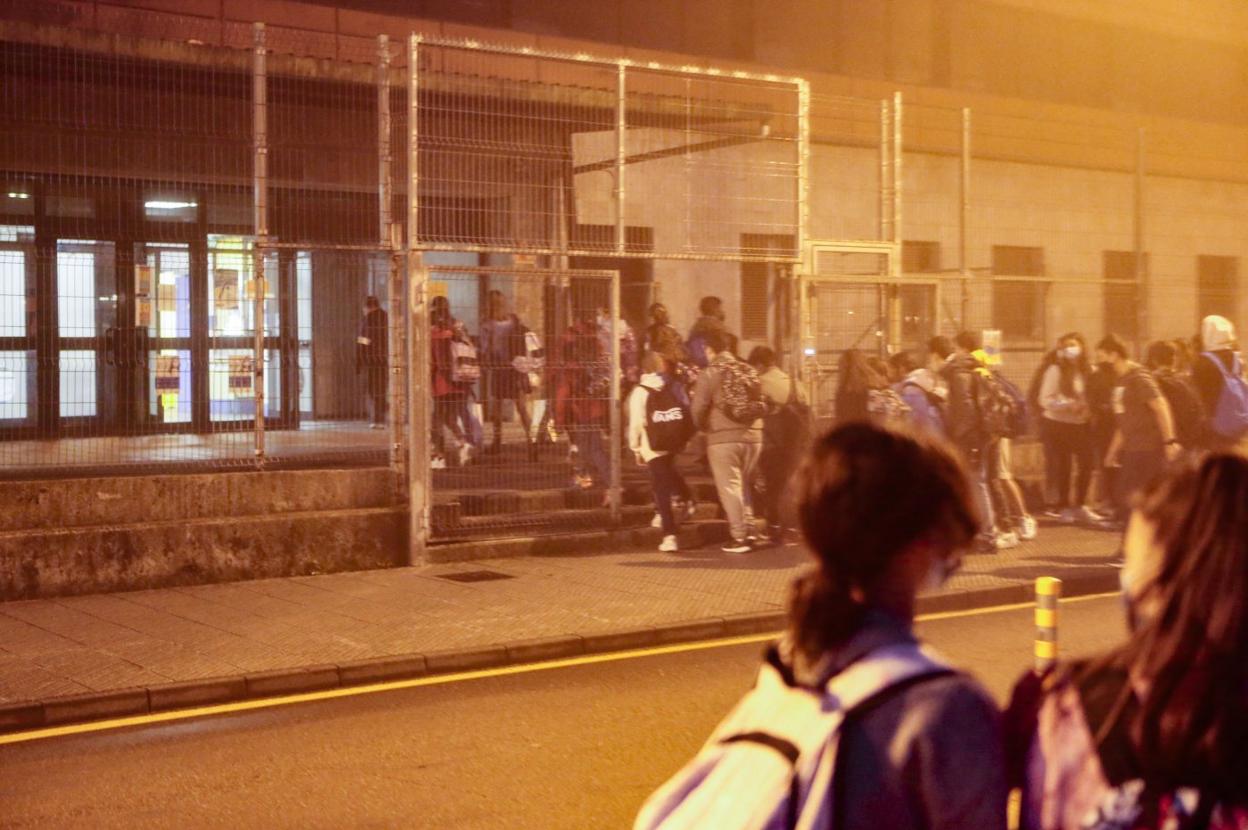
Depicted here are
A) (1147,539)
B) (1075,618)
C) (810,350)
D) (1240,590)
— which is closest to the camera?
(1240,590)

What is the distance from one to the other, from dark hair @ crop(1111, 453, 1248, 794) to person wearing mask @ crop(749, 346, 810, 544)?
475 inches

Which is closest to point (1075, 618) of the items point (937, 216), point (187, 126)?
point (187, 126)

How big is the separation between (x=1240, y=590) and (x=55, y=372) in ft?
35.5

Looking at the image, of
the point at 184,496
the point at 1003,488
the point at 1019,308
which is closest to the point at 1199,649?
the point at 184,496

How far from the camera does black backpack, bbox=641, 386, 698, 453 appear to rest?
13.5 metres

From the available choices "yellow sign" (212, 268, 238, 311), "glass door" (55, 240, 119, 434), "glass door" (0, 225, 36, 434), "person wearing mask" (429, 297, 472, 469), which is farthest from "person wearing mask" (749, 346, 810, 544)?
"glass door" (0, 225, 36, 434)

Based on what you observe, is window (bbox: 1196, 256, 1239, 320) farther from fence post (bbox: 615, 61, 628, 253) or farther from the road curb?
the road curb

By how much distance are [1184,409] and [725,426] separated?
13.3ft

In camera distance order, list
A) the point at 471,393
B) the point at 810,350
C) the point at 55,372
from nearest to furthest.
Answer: the point at 55,372
the point at 471,393
the point at 810,350

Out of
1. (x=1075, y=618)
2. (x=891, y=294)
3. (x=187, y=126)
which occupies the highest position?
(x=187, y=126)

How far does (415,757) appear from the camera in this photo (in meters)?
7.14

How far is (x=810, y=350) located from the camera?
15.1 m

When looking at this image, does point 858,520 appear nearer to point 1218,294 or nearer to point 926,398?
point 926,398

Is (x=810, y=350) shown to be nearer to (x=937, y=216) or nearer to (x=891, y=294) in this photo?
(x=891, y=294)
